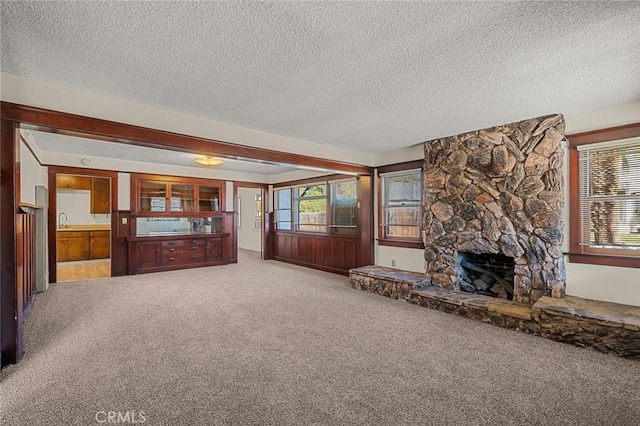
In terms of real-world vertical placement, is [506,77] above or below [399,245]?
above

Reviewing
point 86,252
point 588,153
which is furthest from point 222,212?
point 588,153

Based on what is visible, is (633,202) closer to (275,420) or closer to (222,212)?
(275,420)

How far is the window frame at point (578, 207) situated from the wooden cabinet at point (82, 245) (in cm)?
1004

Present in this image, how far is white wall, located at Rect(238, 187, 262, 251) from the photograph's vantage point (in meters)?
10.8

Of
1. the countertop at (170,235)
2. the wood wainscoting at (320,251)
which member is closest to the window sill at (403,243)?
the wood wainscoting at (320,251)

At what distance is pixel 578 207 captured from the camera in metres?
3.53

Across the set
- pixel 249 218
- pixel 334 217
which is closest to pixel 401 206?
pixel 334 217

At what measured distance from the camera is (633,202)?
10.5 feet

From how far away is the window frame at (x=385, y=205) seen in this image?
5.20 m

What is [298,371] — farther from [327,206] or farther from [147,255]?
[147,255]

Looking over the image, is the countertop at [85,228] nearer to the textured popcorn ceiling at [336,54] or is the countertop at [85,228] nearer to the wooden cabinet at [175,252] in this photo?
the wooden cabinet at [175,252]

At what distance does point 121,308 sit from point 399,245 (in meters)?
4.57

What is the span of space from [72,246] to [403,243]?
830cm

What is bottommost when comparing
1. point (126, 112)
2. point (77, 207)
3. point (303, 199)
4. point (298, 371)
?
point (298, 371)
